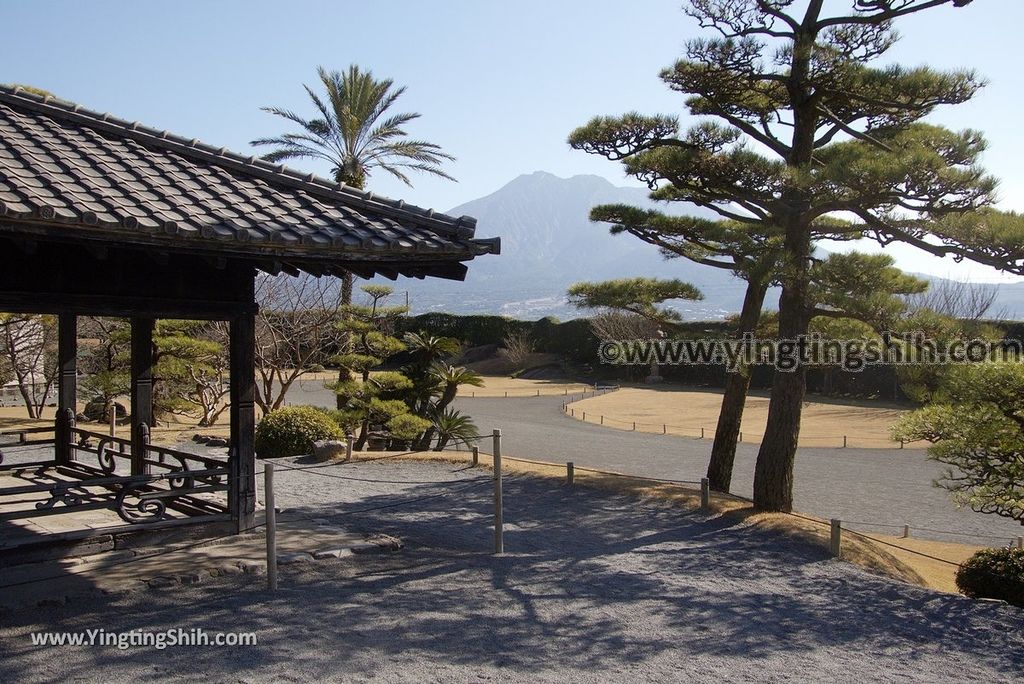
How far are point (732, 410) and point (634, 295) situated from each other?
2273 millimetres

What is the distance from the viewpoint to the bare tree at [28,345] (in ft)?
63.5

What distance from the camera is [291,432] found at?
1507 centimetres

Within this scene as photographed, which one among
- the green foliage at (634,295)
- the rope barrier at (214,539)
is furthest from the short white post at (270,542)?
the green foliage at (634,295)

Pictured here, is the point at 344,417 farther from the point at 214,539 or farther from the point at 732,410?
the point at 214,539

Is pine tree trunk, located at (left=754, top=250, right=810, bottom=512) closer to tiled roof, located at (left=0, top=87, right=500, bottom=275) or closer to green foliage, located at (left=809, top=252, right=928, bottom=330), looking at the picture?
green foliage, located at (left=809, top=252, right=928, bottom=330)

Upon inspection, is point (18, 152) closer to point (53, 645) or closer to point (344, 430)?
point (53, 645)

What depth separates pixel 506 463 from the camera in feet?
44.8

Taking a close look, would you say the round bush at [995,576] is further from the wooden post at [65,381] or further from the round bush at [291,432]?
the round bush at [291,432]

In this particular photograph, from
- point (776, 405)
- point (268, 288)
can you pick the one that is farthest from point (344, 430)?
point (776, 405)

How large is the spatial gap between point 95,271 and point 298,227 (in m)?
1.75

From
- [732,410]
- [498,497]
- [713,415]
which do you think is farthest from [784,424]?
[713,415]

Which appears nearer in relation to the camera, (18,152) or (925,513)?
(18,152)

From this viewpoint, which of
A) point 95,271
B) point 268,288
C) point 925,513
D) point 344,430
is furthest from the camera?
point 268,288

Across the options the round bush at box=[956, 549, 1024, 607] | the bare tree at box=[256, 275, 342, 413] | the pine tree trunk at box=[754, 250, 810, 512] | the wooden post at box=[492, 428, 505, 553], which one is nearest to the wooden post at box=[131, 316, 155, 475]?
the wooden post at box=[492, 428, 505, 553]
